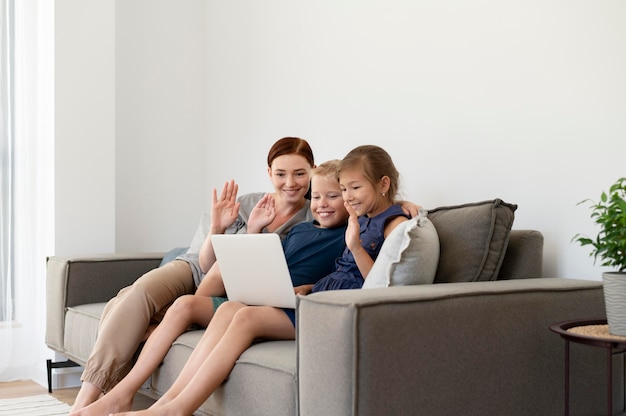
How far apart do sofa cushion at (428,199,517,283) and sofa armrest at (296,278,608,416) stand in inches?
6.3

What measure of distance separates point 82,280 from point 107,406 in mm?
1181

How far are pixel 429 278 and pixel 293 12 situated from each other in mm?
2244

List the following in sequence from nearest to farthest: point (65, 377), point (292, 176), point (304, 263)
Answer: point (304, 263), point (292, 176), point (65, 377)

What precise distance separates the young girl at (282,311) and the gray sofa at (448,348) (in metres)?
0.06

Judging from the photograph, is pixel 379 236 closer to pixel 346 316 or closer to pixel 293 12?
pixel 346 316

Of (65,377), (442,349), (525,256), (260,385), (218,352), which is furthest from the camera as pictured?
(65,377)

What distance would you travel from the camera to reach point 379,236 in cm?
262

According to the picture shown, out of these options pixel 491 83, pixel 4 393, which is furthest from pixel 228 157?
pixel 491 83

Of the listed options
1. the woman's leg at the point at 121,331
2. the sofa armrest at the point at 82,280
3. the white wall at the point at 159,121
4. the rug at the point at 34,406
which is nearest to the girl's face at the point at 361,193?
the woman's leg at the point at 121,331

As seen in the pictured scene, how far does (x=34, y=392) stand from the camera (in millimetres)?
3996

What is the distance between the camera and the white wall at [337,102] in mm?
2658

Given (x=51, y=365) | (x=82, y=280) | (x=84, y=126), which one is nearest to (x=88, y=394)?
(x=82, y=280)

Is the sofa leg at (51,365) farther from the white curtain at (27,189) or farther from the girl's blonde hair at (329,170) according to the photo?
the girl's blonde hair at (329,170)

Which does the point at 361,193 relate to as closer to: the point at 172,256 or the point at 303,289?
the point at 303,289
